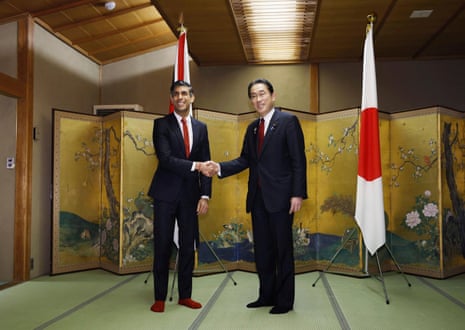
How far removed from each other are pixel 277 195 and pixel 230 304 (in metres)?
0.94

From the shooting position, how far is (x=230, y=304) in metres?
3.33

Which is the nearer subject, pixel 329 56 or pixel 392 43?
pixel 392 43

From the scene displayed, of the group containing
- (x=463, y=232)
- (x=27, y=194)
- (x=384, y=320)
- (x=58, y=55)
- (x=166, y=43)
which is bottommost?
(x=384, y=320)

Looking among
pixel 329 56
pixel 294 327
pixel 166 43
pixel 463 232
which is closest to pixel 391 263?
pixel 463 232

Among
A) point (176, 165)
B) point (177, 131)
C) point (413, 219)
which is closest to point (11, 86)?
point (177, 131)

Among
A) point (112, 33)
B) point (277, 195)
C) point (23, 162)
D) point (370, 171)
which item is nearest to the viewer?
point (277, 195)

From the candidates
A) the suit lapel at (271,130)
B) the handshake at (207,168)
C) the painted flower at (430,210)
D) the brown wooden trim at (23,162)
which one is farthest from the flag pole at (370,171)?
the brown wooden trim at (23,162)

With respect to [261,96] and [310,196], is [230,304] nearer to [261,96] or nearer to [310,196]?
[261,96]

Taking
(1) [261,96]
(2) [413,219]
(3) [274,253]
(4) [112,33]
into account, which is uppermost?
(4) [112,33]

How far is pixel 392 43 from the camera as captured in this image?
5.28m

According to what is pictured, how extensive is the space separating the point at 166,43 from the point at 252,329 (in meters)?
4.39

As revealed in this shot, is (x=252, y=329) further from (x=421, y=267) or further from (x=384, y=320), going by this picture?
(x=421, y=267)

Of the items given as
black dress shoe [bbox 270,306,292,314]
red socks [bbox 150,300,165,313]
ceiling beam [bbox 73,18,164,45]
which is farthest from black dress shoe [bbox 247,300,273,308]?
ceiling beam [bbox 73,18,164,45]

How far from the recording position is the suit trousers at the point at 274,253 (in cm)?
304
